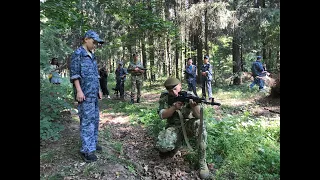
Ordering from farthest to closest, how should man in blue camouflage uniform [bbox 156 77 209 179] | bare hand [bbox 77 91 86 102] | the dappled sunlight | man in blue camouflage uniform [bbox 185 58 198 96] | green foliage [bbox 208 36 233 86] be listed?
1. green foliage [bbox 208 36 233 86]
2. man in blue camouflage uniform [bbox 185 58 198 96]
3. the dappled sunlight
4. man in blue camouflage uniform [bbox 156 77 209 179]
5. bare hand [bbox 77 91 86 102]

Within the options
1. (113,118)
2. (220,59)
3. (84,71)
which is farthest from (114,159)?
(220,59)

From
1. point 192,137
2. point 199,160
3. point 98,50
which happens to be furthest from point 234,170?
point 98,50

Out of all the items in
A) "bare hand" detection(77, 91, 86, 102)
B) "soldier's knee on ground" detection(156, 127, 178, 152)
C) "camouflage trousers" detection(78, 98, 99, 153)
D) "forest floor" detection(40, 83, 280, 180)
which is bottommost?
"forest floor" detection(40, 83, 280, 180)

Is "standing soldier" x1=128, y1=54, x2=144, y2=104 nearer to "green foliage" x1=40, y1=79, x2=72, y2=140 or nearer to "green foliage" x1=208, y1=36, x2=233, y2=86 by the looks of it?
"green foliage" x1=40, y1=79, x2=72, y2=140

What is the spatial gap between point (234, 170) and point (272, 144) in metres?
1.23

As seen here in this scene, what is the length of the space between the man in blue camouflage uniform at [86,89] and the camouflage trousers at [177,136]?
134 cm

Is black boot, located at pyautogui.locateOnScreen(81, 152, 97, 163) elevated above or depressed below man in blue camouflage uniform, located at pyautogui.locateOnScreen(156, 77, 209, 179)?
below

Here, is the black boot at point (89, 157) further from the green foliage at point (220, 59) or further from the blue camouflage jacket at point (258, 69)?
the green foliage at point (220, 59)

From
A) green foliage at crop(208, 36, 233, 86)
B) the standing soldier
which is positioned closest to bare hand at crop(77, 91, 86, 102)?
the standing soldier

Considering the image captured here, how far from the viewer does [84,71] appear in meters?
4.05

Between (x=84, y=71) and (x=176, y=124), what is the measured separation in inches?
88.2

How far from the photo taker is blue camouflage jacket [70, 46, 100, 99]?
157 inches
